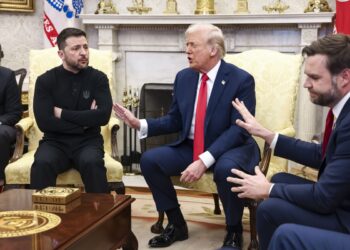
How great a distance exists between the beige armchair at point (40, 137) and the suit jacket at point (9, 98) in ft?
0.40

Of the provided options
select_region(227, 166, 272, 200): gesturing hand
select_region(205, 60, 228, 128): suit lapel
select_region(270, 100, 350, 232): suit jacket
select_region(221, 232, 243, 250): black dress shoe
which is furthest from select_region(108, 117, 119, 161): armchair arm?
select_region(270, 100, 350, 232): suit jacket

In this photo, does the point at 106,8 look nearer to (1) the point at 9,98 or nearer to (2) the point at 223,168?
(1) the point at 9,98

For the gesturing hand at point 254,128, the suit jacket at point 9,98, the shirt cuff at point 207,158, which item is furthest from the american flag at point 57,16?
the gesturing hand at point 254,128

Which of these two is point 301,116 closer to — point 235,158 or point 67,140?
point 235,158

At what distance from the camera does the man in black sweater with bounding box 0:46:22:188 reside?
3404mm

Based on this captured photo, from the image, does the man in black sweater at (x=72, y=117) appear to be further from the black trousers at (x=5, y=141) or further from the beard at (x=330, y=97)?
the beard at (x=330, y=97)

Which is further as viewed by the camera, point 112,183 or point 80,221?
point 112,183

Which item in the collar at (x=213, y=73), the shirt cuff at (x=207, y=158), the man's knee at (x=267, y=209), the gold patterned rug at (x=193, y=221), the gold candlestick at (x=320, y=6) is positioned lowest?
the gold patterned rug at (x=193, y=221)

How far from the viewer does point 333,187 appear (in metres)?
1.85

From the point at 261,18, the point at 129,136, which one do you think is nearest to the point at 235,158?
the point at 261,18

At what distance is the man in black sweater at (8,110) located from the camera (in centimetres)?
340

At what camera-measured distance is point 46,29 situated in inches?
183

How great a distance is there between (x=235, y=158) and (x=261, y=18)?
1908mm

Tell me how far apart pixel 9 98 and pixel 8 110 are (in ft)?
0.27
